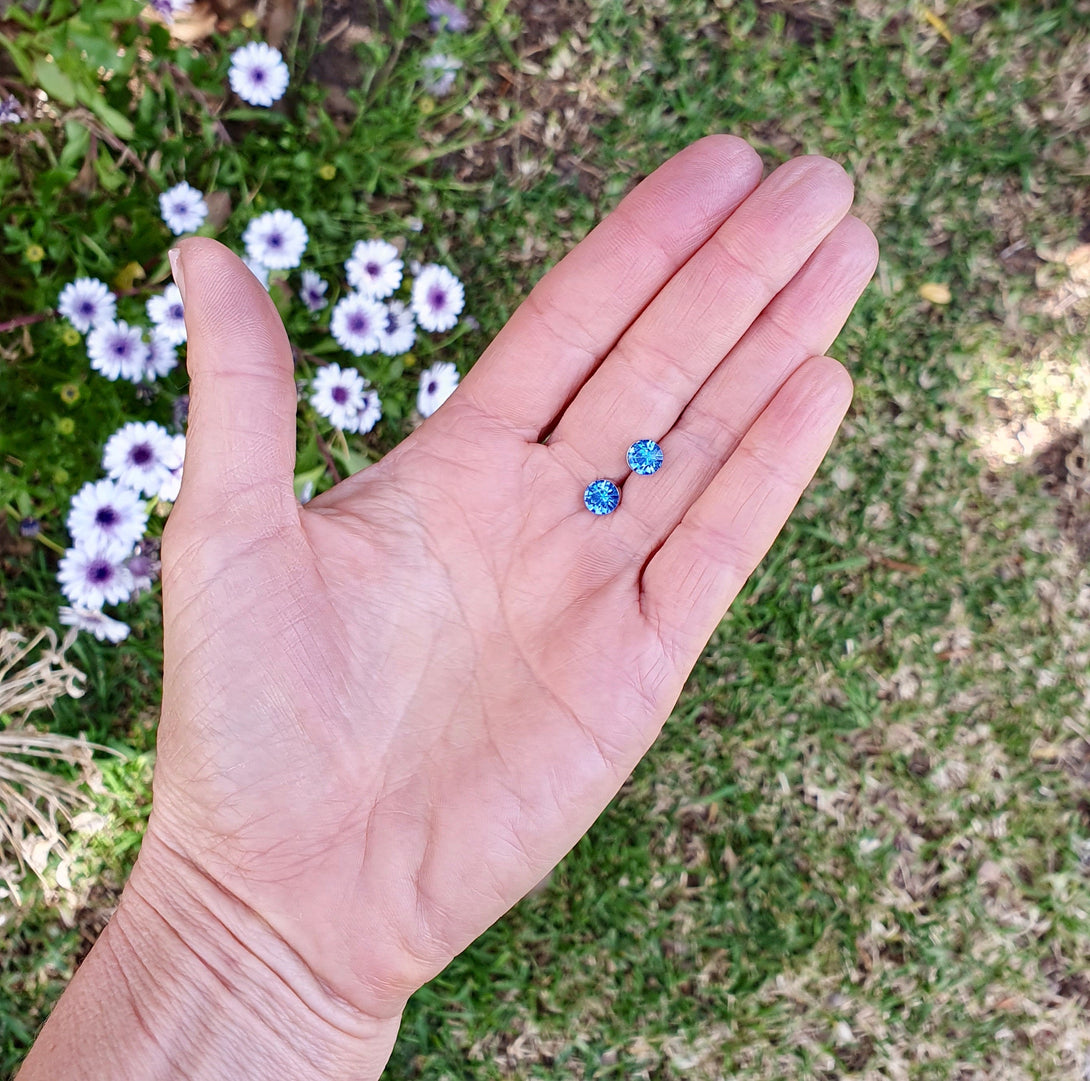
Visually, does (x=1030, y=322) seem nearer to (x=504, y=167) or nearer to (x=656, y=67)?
(x=656, y=67)

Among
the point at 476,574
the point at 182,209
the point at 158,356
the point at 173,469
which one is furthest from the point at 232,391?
the point at 182,209

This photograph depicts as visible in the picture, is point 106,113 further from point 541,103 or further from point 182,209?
point 541,103

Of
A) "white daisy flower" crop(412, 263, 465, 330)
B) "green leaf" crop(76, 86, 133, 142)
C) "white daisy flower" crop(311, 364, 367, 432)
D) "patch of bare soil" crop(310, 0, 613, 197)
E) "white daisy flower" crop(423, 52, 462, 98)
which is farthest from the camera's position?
"patch of bare soil" crop(310, 0, 613, 197)

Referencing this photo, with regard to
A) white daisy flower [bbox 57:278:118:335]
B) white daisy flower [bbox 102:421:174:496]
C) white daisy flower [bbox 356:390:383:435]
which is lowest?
white daisy flower [bbox 102:421:174:496]

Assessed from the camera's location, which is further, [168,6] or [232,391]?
[168,6]

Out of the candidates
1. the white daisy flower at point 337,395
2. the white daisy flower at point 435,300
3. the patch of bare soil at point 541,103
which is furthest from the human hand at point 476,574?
the patch of bare soil at point 541,103

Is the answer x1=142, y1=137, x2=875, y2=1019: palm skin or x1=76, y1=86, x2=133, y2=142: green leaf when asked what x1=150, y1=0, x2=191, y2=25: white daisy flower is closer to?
x1=76, y1=86, x2=133, y2=142: green leaf

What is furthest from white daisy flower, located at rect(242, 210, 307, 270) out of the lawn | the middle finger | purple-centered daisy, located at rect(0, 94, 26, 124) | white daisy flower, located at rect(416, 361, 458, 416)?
the middle finger
